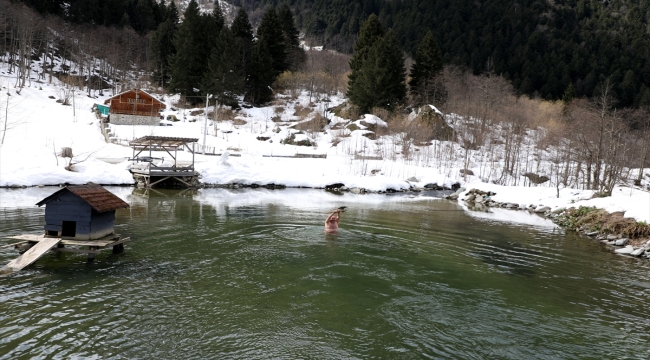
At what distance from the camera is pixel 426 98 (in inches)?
2362

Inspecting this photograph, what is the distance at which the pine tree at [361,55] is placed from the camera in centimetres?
5758

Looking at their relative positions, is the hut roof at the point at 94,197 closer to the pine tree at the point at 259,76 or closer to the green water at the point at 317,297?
the green water at the point at 317,297

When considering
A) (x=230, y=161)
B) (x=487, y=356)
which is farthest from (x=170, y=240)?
(x=230, y=161)

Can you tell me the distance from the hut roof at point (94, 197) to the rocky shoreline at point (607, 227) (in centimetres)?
1689

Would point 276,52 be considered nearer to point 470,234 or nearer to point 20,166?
point 20,166

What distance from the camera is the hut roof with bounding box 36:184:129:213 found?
9867mm

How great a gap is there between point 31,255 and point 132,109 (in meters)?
47.3

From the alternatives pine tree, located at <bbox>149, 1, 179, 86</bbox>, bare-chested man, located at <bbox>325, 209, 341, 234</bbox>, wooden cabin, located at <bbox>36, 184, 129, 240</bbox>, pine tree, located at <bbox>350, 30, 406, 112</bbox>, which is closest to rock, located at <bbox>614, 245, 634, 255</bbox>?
bare-chested man, located at <bbox>325, 209, 341, 234</bbox>

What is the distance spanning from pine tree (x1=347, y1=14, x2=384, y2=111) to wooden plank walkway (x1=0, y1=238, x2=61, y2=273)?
165 ft

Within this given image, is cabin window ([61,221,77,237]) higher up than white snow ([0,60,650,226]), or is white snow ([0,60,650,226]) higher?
white snow ([0,60,650,226])

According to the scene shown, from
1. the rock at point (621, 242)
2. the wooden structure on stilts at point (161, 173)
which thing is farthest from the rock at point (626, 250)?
the wooden structure on stilts at point (161, 173)

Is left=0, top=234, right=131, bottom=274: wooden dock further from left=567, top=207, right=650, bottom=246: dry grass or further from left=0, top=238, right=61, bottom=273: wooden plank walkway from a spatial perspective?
left=567, top=207, right=650, bottom=246: dry grass

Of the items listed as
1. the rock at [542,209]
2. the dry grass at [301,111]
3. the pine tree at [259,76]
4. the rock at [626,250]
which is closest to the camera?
the rock at [626,250]

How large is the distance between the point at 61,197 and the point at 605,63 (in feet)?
320
